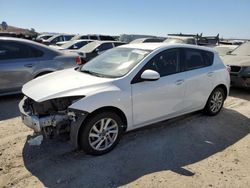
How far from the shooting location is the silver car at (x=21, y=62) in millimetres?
6789

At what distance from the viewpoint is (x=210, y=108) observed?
19.9ft

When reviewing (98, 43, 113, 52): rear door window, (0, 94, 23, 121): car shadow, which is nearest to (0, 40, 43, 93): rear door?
(0, 94, 23, 121): car shadow

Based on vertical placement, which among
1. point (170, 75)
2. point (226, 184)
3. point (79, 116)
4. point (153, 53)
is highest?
point (153, 53)

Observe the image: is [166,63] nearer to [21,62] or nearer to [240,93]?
[21,62]

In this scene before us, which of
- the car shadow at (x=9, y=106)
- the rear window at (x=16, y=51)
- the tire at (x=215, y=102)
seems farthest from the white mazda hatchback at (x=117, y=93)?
the rear window at (x=16, y=51)

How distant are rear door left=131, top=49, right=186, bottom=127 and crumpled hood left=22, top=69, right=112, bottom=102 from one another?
22.0 inches

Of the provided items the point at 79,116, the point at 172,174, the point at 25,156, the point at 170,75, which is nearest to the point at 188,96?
the point at 170,75

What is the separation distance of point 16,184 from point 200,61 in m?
3.94

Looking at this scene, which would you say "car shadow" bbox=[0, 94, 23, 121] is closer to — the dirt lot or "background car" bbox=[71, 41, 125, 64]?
the dirt lot

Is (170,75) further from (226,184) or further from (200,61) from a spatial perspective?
(226,184)

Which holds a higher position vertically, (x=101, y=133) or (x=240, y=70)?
(x=240, y=70)

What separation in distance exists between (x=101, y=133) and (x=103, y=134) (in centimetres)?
4

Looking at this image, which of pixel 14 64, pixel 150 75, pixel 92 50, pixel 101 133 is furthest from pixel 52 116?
pixel 92 50

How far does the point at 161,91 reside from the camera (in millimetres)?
4781
